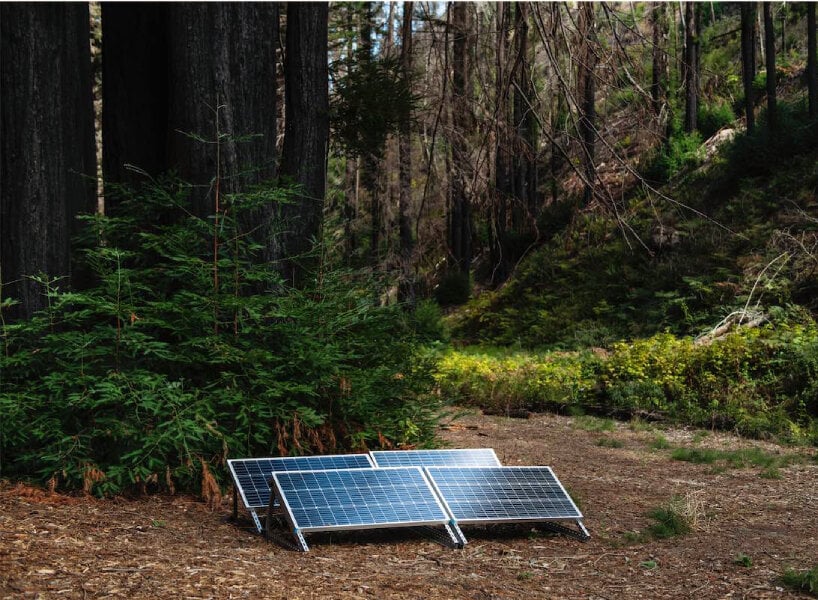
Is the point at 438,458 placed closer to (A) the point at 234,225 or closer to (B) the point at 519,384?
(A) the point at 234,225

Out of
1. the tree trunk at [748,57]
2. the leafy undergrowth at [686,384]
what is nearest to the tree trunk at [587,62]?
the leafy undergrowth at [686,384]

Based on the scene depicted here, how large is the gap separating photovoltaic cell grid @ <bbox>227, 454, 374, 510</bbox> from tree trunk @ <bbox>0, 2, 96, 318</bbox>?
264 cm

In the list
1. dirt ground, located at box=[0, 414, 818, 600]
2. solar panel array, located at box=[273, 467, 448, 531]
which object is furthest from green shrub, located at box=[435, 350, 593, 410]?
solar panel array, located at box=[273, 467, 448, 531]

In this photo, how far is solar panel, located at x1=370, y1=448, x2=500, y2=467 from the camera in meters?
7.26

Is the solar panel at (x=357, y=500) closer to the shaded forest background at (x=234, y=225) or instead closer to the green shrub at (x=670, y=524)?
the shaded forest background at (x=234, y=225)

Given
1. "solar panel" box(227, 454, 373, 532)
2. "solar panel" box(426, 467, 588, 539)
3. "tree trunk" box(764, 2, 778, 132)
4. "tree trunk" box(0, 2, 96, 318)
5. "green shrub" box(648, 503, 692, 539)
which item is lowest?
"green shrub" box(648, 503, 692, 539)

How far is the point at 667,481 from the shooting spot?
846cm

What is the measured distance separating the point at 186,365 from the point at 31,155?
2304mm

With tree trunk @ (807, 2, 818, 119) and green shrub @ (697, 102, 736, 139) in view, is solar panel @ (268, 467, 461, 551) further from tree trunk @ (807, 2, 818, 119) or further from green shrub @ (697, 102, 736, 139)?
green shrub @ (697, 102, 736, 139)

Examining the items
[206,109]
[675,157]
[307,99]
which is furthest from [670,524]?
[675,157]

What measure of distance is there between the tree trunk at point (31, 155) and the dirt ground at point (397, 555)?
6.74 ft

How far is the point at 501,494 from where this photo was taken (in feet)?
20.6

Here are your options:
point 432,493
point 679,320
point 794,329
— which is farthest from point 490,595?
point 679,320

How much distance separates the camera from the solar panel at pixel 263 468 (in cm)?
605
